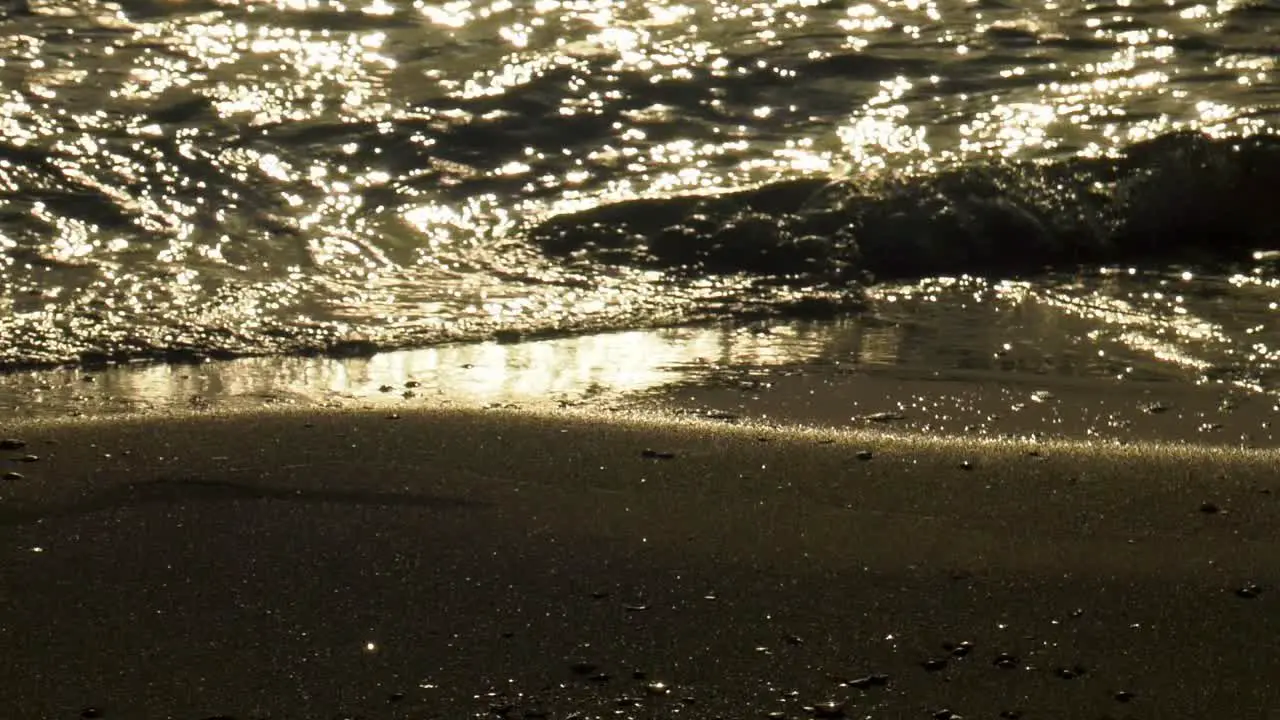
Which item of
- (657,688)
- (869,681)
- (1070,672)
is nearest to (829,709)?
(869,681)

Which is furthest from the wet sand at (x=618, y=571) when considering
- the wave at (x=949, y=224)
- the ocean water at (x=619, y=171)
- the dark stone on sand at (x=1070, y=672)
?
the wave at (x=949, y=224)

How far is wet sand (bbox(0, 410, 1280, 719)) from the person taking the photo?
2.88 metres

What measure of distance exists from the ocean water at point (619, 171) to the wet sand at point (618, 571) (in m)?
1.37

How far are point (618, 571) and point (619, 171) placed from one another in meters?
4.89

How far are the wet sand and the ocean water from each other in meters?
1.37

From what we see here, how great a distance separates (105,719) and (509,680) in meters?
0.68

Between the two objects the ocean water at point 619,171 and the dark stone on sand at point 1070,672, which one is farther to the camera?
the ocean water at point 619,171

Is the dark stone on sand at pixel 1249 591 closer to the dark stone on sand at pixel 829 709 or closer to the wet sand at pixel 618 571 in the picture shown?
the wet sand at pixel 618 571

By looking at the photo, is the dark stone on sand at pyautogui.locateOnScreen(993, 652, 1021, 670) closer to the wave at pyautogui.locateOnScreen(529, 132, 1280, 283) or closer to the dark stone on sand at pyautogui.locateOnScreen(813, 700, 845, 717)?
A: the dark stone on sand at pyautogui.locateOnScreen(813, 700, 845, 717)

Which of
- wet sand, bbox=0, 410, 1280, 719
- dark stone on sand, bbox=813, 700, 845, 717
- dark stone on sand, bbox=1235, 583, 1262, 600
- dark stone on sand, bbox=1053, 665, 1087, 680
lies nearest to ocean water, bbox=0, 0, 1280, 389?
wet sand, bbox=0, 410, 1280, 719

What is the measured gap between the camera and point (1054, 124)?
8.66 meters

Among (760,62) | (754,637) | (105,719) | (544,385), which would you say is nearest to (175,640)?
(105,719)

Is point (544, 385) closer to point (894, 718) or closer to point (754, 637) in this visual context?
point (754, 637)

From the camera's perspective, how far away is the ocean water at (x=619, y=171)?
235 inches
